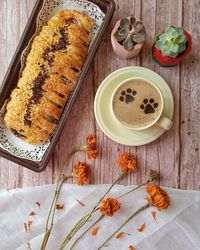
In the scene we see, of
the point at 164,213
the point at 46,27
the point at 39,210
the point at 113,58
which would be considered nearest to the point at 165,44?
the point at 113,58

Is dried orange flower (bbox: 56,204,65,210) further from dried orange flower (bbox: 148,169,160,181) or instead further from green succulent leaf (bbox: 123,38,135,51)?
green succulent leaf (bbox: 123,38,135,51)

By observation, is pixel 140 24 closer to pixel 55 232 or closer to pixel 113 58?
pixel 113 58

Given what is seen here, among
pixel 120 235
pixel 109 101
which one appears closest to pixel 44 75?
pixel 109 101

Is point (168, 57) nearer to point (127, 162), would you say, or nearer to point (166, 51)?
point (166, 51)

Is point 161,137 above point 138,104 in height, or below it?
below

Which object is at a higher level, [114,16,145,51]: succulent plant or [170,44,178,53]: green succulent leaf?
[114,16,145,51]: succulent plant

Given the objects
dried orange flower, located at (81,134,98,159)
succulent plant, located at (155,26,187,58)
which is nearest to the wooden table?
dried orange flower, located at (81,134,98,159)

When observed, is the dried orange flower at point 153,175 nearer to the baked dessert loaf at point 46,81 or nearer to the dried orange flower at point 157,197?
the dried orange flower at point 157,197
